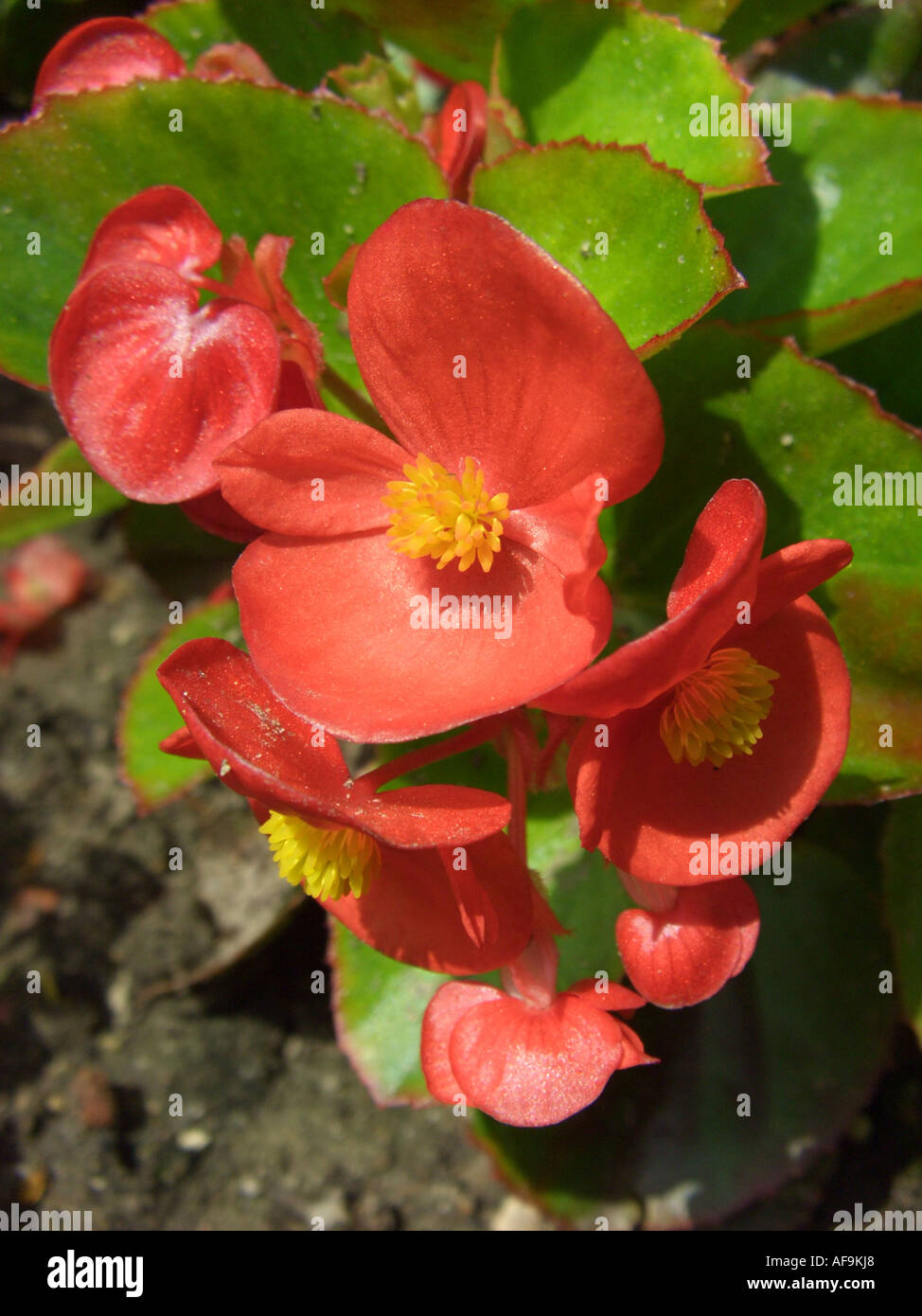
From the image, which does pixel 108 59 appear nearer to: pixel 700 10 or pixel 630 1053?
pixel 700 10

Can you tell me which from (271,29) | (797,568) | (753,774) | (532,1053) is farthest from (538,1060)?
(271,29)

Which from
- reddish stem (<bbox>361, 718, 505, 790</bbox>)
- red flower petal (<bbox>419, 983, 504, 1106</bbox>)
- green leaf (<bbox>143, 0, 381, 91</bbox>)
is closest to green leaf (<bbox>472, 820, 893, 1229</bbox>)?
red flower petal (<bbox>419, 983, 504, 1106</bbox>)

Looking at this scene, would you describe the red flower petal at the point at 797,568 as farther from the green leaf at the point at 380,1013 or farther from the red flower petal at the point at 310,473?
the green leaf at the point at 380,1013

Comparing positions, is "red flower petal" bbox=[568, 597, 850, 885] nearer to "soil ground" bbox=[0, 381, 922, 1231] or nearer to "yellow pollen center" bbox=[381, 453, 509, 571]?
"yellow pollen center" bbox=[381, 453, 509, 571]

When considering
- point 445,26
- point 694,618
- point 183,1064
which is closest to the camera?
point 694,618

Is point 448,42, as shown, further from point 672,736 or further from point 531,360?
point 672,736

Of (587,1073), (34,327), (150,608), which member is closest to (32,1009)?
(150,608)
